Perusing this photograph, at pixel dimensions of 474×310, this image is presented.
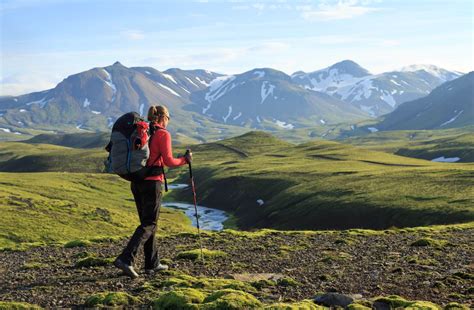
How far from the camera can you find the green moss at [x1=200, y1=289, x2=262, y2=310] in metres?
14.2

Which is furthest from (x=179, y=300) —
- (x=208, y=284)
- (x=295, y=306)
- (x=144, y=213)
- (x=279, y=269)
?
(x=279, y=269)

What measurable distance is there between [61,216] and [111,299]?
250 feet

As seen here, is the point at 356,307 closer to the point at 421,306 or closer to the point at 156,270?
the point at 421,306

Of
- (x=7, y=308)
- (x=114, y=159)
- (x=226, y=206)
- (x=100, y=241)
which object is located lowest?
(x=226, y=206)

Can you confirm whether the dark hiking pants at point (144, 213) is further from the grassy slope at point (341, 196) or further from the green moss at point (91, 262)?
the grassy slope at point (341, 196)

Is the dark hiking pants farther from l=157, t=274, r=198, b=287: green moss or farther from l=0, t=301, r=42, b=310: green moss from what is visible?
l=0, t=301, r=42, b=310: green moss

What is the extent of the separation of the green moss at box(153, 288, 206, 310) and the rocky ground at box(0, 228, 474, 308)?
66 cm

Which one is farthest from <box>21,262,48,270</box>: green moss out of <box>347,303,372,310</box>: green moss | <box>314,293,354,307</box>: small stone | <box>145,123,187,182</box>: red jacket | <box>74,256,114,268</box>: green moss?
<box>347,303,372,310</box>: green moss

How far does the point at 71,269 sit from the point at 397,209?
7311 cm

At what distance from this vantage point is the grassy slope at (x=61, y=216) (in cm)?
7144

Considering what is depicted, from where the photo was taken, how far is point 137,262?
73.3 feet

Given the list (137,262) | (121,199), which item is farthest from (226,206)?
(137,262)

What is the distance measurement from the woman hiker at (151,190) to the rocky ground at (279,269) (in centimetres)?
92

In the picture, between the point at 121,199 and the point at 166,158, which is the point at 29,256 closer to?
the point at 166,158
